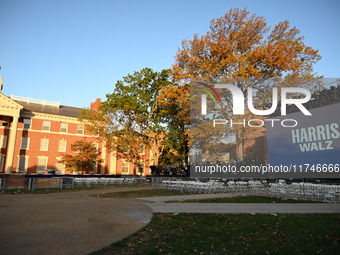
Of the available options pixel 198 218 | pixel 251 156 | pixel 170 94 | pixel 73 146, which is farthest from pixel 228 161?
pixel 73 146

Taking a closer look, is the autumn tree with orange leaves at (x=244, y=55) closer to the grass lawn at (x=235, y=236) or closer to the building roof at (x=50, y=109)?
the grass lawn at (x=235, y=236)

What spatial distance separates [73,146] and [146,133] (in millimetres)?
13986

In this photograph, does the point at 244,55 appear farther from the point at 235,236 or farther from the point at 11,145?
the point at 11,145

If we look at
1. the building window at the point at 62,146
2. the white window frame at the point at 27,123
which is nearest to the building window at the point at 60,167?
the building window at the point at 62,146

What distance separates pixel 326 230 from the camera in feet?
22.7

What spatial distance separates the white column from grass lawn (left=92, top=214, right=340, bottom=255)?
34.8 meters

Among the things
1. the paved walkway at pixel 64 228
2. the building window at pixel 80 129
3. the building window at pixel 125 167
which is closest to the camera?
the paved walkway at pixel 64 228

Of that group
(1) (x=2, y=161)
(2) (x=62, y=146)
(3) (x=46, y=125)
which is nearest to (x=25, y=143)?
(1) (x=2, y=161)

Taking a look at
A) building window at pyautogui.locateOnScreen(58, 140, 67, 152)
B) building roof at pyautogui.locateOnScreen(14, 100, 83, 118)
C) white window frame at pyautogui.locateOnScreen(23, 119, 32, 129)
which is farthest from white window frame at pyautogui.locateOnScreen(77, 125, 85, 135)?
white window frame at pyautogui.locateOnScreen(23, 119, 32, 129)

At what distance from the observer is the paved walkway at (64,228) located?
18.0ft

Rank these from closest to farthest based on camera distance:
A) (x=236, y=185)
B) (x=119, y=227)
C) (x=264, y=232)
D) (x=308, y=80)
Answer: (x=264, y=232) < (x=119, y=227) < (x=236, y=185) < (x=308, y=80)

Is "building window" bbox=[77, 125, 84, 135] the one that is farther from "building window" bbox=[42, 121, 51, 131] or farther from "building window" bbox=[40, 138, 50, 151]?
"building window" bbox=[40, 138, 50, 151]

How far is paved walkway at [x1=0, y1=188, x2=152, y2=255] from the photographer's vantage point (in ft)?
18.0

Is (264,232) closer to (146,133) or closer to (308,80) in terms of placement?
(308,80)
